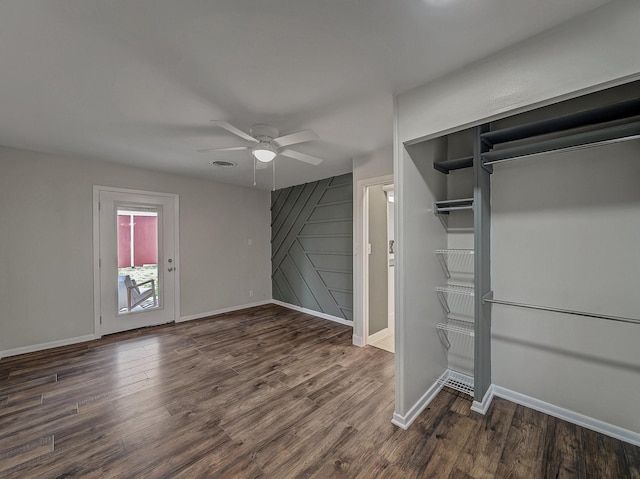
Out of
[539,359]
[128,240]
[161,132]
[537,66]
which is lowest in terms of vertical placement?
[539,359]

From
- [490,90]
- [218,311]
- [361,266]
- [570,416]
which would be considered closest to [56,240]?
A: [218,311]

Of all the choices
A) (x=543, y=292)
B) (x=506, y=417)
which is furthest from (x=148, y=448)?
(x=543, y=292)

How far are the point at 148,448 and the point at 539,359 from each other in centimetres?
298

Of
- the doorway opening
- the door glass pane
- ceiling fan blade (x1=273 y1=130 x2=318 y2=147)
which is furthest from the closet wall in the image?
the door glass pane

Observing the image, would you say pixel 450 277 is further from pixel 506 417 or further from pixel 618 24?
pixel 618 24

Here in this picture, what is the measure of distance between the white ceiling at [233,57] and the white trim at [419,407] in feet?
7.95

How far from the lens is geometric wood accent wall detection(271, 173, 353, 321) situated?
13.9 ft

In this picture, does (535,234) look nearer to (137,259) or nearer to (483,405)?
(483,405)

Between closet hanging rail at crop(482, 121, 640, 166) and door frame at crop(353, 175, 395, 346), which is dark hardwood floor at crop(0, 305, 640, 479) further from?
closet hanging rail at crop(482, 121, 640, 166)

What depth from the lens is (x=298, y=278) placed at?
200 inches

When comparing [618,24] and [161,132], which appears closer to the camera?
[618,24]

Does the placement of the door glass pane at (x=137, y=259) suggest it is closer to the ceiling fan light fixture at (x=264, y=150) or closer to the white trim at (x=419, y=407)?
the ceiling fan light fixture at (x=264, y=150)

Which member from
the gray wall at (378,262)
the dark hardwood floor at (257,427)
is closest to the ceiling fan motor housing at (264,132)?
the gray wall at (378,262)

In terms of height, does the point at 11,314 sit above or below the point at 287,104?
below
